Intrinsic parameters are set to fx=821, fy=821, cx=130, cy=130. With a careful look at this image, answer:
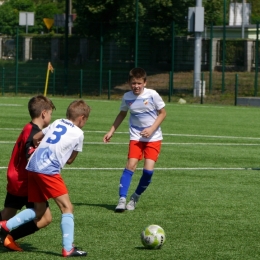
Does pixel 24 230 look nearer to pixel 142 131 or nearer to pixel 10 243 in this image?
pixel 10 243

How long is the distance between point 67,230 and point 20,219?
0.46 metres

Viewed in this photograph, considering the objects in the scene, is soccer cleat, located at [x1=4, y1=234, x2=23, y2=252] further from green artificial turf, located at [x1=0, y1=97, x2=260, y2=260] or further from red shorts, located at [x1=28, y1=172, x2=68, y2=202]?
red shorts, located at [x1=28, y1=172, x2=68, y2=202]

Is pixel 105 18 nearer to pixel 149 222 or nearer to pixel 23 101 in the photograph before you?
pixel 23 101

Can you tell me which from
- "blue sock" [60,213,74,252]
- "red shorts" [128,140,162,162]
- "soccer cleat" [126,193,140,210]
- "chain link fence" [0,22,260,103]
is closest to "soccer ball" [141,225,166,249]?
"blue sock" [60,213,74,252]

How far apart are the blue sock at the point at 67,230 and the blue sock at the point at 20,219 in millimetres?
331

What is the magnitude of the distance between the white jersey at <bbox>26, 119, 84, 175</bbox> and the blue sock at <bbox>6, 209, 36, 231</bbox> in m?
0.42

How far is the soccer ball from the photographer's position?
7.48 metres

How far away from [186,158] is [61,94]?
942 inches

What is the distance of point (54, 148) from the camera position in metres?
7.08

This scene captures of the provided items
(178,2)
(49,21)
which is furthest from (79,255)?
(49,21)

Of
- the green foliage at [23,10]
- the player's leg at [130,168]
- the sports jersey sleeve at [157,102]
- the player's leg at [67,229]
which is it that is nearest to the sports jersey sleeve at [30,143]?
the player's leg at [67,229]

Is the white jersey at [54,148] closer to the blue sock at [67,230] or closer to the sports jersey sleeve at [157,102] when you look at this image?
the blue sock at [67,230]

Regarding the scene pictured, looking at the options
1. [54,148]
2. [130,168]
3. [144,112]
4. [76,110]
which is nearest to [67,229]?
[54,148]

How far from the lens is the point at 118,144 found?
17469 millimetres
